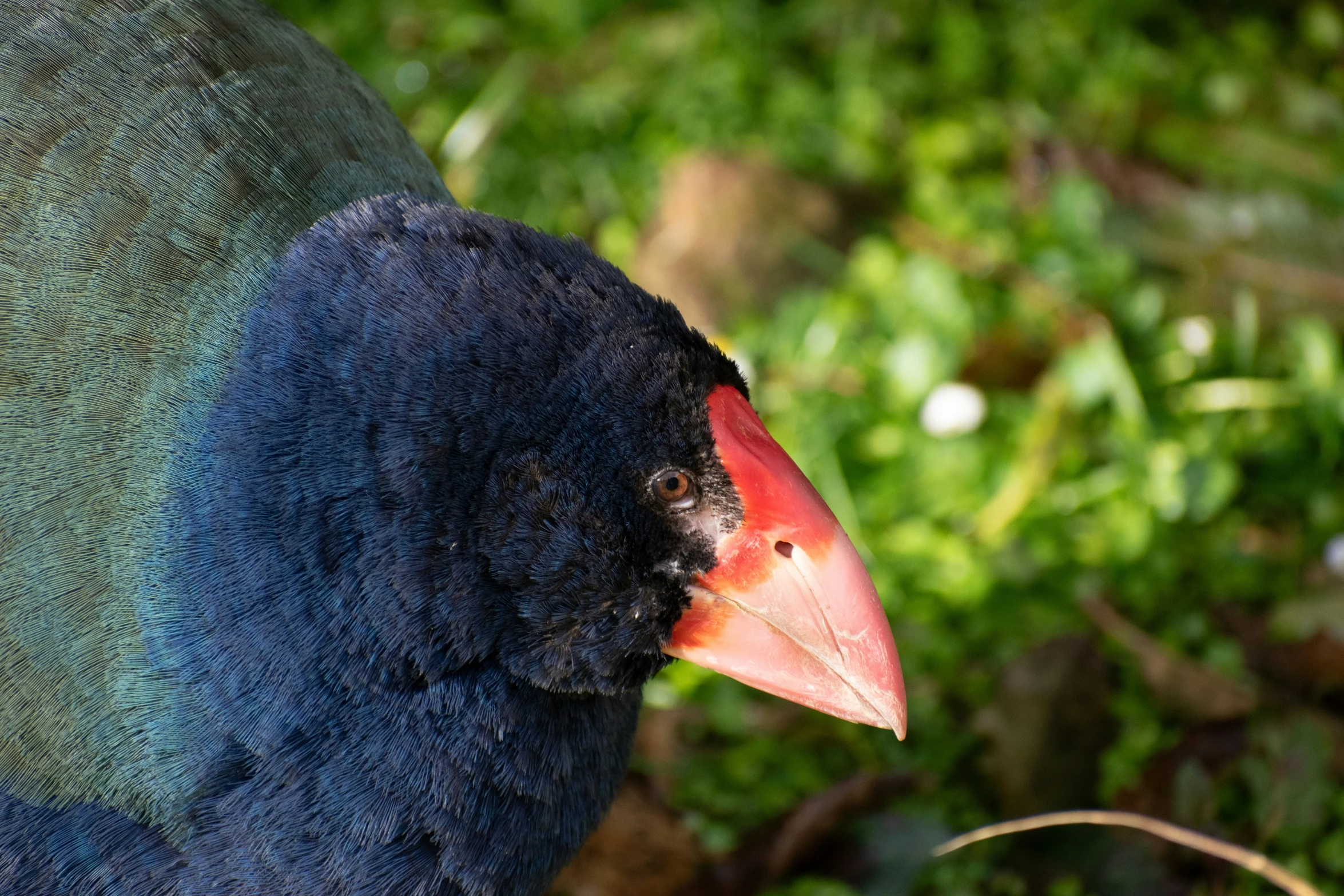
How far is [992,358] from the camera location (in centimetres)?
300

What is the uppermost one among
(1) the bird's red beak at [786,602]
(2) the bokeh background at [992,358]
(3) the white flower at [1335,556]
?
(1) the bird's red beak at [786,602]

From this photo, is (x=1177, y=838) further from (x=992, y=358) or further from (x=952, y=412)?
(x=992, y=358)

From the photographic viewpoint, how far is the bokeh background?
2.17 m

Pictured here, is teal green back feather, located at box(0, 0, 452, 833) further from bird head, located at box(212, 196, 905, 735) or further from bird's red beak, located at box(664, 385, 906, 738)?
bird's red beak, located at box(664, 385, 906, 738)

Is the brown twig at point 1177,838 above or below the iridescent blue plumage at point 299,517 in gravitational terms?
below

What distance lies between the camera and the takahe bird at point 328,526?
1.36m

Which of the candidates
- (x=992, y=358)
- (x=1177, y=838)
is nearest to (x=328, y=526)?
(x=1177, y=838)

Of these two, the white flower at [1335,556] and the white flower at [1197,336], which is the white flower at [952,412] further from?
the white flower at [1335,556]

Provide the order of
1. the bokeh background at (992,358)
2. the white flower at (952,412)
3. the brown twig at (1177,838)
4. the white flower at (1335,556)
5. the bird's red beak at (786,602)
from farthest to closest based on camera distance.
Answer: the white flower at (952,412)
the white flower at (1335,556)
the bokeh background at (992,358)
the brown twig at (1177,838)
the bird's red beak at (786,602)

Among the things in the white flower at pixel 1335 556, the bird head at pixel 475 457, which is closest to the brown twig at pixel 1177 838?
the bird head at pixel 475 457

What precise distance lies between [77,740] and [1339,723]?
1.97 metres

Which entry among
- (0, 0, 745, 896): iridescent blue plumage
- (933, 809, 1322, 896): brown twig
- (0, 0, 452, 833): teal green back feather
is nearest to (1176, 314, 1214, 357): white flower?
(933, 809, 1322, 896): brown twig

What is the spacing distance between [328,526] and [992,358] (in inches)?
78.8

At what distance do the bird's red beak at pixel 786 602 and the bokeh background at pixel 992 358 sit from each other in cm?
69
